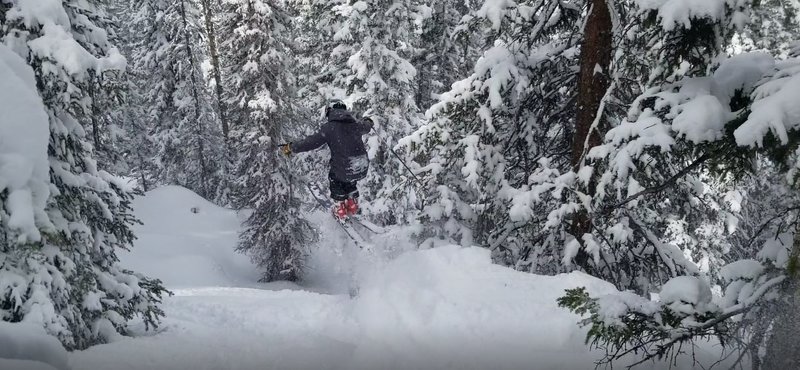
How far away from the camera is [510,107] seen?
309 inches

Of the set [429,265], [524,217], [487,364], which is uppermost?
[524,217]

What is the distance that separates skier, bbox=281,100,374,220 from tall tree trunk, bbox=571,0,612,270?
175 inches

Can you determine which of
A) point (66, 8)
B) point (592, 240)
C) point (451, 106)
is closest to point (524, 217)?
point (592, 240)

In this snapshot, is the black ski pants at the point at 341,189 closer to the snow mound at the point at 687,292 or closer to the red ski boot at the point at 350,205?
the red ski boot at the point at 350,205

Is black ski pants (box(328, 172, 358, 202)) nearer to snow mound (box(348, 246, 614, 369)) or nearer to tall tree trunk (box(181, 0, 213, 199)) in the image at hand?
snow mound (box(348, 246, 614, 369))

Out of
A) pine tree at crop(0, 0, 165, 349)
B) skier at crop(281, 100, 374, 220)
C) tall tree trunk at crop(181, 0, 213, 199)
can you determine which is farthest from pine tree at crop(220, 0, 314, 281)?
pine tree at crop(0, 0, 165, 349)

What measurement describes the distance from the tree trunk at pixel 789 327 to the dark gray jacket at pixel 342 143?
24.6 feet

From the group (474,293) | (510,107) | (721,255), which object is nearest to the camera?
(474,293)

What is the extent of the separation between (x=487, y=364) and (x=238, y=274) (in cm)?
1990

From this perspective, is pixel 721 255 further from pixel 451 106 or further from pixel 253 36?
pixel 253 36

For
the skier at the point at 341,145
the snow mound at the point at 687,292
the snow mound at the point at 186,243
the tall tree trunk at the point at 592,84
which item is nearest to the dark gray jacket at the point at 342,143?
the skier at the point at 341,145

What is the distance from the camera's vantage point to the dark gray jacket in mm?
9719

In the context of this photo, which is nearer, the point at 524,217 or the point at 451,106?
the point at 524,217

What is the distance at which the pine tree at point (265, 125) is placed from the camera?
17.6 m
